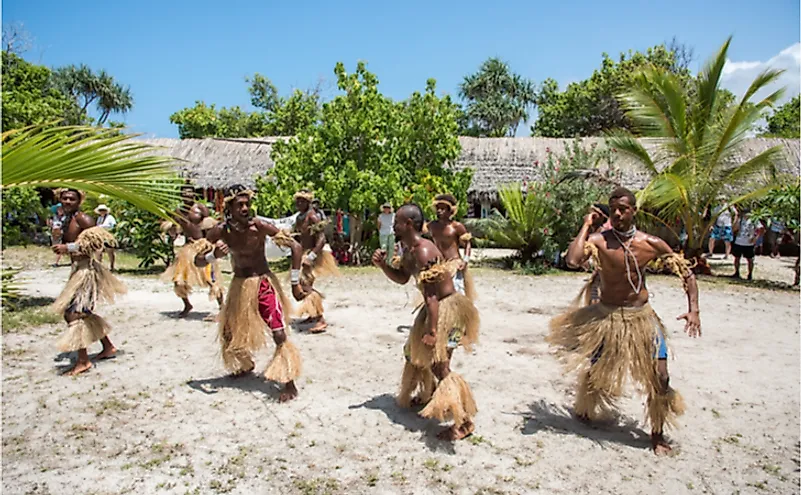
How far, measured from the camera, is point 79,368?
18.3ft

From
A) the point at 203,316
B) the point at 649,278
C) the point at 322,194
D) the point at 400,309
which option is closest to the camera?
the point at 203,316

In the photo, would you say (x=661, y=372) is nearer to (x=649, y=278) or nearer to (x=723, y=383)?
(x=723, y=383)

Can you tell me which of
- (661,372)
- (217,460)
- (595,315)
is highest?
(595,315)

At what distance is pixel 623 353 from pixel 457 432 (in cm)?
121

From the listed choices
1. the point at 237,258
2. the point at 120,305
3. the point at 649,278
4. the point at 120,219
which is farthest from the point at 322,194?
the point at 237,258

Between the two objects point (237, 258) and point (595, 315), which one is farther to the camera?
point (237, 258)

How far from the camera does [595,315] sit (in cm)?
409

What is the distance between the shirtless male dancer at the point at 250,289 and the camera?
16.2ft

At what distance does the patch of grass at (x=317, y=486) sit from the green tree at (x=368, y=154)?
9.36 meters

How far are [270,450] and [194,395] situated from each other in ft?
4.30

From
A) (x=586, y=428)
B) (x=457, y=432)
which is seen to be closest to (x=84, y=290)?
(x=457, y=432)

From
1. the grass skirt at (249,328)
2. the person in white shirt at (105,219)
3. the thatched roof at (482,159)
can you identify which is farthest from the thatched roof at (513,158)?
the grass skirt at (249,328)

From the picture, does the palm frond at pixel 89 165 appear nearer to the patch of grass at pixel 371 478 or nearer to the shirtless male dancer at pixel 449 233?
the patch of grass at pixel 371 478

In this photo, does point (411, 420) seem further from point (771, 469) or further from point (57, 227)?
point (57, 227)
